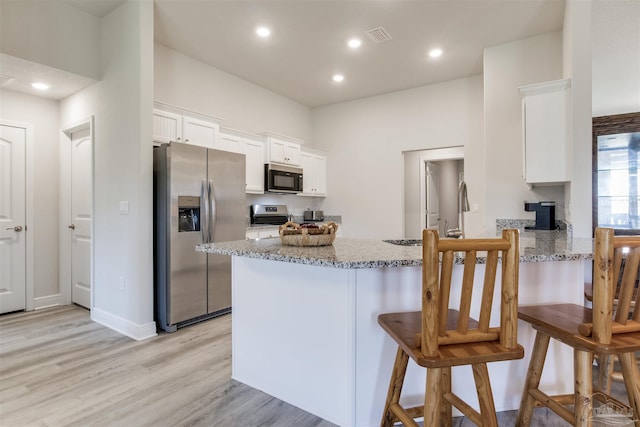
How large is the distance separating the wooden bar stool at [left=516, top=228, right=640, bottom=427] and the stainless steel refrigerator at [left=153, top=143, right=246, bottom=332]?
2702 millimetres

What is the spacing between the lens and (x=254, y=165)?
14.9ft

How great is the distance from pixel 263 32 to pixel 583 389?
3.70 m

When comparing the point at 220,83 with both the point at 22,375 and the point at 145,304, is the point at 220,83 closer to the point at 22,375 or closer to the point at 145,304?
the point at 145,304

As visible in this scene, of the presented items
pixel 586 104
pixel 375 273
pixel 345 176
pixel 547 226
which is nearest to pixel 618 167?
pixel 547 226

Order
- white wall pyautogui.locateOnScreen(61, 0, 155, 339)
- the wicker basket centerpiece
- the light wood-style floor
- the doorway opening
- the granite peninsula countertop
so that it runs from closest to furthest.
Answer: the granite peninsula countertop
the light wood-style floor
the wicker basket centerpiece
white wall pyautogui.locateOnScreen(61, 0, 155, 339)
the doorway opening

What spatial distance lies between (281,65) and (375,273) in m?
3.45

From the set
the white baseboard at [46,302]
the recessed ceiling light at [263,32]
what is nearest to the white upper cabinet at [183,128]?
the recessed ceiling light at [263,32]

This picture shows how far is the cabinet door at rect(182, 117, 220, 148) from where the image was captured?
143 inches

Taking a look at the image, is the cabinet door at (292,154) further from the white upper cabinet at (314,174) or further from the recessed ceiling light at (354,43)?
the recessed ceiling light at (354,43)

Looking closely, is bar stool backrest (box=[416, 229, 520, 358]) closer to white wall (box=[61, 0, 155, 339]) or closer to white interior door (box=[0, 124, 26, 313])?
white wall (box=[61, 0, 155, 339])

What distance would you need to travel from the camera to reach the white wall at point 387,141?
4582 mm

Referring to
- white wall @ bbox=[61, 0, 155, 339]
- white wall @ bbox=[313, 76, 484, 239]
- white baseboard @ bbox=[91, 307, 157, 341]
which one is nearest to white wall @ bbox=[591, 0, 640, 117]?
white wall @ bbox=[313, 76, 484, 239]

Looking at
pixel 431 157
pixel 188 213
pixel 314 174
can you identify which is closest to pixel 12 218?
pixel 188 213

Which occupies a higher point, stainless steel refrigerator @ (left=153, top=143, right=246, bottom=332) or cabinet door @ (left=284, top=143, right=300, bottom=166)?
cabinet door @ (left=284, top=143, right=300, bottom=166)
